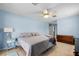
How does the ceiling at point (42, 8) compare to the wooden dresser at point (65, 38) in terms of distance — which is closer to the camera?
the ceiling at point (42, 8)

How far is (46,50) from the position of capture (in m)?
1.77

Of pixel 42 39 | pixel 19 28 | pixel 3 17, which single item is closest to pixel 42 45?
pixel 42 39

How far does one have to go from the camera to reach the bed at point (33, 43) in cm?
165

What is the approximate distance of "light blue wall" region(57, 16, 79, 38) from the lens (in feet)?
5.67

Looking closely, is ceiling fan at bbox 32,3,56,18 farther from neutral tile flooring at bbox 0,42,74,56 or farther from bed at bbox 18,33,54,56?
neutral tile flooring at bbox 0,42,74,56

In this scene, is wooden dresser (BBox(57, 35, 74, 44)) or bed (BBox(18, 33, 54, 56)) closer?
bed (BBox(18, 33, 54, 56))

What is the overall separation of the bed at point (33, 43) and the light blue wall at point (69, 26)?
379 mm

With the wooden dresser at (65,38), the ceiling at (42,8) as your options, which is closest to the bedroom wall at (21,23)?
the ceiling at (42,8)

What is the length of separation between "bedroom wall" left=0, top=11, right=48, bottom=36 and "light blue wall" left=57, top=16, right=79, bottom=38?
320 millimetres

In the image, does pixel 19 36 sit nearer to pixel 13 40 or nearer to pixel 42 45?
pixel 13 40

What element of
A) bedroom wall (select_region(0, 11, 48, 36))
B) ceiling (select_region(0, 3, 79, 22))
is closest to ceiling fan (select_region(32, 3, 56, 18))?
ceiling (select_region(0, 3, 79, 22))

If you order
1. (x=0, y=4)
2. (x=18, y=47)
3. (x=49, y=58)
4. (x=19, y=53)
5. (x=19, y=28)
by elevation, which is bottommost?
(x=49, y=58)

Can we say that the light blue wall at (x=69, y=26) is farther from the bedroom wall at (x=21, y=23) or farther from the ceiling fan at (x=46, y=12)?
the bedroom wall at (x=21, y=23)

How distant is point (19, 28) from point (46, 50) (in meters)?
0.73
